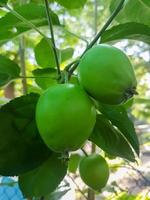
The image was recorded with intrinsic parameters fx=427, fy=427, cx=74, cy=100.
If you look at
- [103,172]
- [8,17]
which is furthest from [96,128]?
[8,17]

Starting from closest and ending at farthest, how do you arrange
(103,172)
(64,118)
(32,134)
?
(64,118), (32,134), (103,172)

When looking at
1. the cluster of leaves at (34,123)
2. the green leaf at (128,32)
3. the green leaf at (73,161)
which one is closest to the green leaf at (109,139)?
the cluster of leaves at (34,123)

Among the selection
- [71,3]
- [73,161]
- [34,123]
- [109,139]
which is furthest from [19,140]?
[73,161]

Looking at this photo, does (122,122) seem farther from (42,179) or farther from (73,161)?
(73,161)

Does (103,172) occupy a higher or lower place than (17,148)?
lower

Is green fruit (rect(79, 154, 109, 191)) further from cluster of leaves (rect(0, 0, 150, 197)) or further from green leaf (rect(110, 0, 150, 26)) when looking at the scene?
green leaf (rect(110, 0, 150, 26))

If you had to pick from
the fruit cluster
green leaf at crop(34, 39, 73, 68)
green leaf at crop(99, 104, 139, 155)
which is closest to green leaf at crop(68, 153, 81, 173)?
green leaf at crop(34, 39, 73, 68)

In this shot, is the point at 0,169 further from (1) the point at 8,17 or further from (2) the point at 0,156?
(1) the point at 8,17
